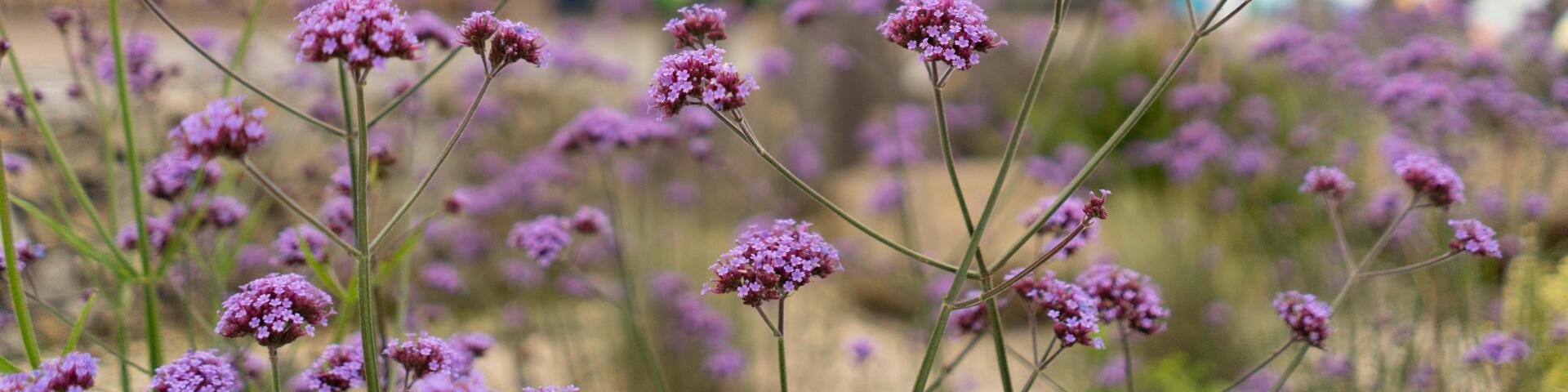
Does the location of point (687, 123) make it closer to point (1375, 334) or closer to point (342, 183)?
point (342, 183)

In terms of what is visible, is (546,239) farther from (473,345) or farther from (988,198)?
(988,198)

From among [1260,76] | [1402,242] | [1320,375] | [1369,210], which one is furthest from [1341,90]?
[1260,76]

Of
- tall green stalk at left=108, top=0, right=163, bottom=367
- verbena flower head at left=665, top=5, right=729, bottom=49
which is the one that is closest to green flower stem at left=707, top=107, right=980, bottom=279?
verbena flower head at left=665, top=5, right=729, bottom=49

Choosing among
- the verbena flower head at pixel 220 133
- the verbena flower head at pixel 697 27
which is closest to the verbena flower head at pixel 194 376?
the verbena flower head at pixel 220 133

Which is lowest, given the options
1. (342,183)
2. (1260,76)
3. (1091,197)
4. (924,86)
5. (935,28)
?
(1091,197)

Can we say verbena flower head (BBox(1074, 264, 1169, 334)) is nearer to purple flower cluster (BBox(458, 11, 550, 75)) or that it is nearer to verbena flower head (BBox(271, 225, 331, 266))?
purple flower cluster (BBox(458, 11, 550, 75))

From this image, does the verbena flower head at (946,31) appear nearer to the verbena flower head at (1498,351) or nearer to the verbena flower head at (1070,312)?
the verbena flower head at (1070,312)
